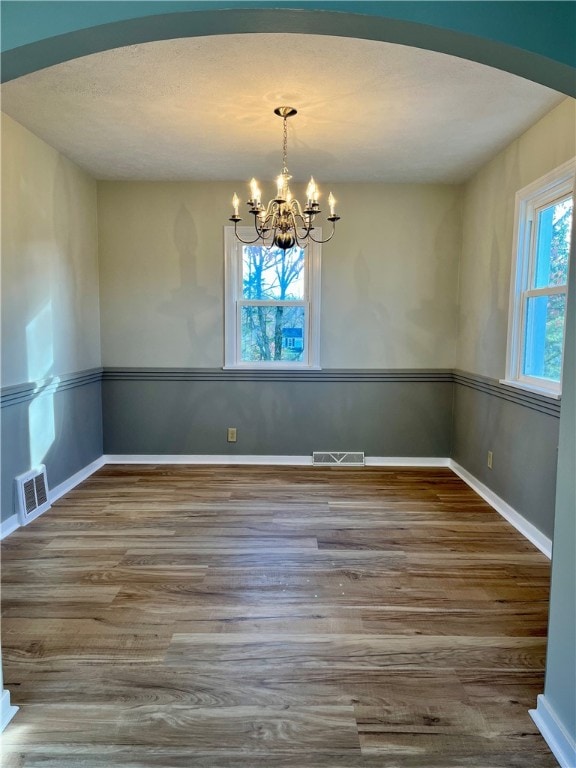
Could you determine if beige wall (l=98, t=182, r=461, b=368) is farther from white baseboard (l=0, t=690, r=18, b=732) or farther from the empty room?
white baseboard (l=0, t=690, r=18, b=732)

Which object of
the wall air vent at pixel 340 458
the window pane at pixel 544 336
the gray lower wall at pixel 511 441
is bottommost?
the wall air vent at pixel 340 458

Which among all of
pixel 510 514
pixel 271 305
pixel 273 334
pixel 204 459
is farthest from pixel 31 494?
pixel 510 514

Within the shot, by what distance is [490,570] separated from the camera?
251 cm

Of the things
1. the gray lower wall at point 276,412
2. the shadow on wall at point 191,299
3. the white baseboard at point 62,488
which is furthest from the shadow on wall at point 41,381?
the shadow on wall at point 191,299

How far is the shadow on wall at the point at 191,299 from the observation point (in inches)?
164

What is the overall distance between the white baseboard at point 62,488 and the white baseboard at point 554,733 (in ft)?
9.47

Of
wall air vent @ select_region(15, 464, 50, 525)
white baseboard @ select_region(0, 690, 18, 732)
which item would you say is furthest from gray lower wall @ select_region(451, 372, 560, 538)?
wall air vent @ select_region(15, 464, 50, 525)

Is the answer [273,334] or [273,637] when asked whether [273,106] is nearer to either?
[273,334]

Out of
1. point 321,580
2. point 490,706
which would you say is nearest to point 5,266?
point 321,580

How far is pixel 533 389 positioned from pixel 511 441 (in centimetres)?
48

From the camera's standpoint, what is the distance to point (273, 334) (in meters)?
4.31

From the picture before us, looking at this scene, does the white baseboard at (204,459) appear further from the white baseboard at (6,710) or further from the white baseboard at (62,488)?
the white baseboard at (6,710)

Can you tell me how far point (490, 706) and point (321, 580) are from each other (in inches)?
37.2

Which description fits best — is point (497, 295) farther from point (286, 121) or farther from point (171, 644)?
point (171, 644)
